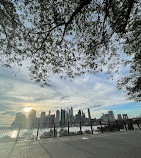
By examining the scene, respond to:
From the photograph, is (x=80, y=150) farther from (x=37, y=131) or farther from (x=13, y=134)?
(x=13, y=134)

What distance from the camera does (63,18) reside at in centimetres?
606

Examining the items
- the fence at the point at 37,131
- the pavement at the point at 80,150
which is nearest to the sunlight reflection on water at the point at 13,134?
the fence at the point at 37,131

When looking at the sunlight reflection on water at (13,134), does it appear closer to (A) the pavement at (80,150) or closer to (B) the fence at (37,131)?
(B) the fence at (37,131)

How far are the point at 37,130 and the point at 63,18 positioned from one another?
1117 centimetres

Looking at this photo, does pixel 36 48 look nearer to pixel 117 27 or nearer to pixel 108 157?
pixel 117 27

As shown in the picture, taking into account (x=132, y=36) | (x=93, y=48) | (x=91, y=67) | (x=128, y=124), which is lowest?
(x=128, y=124)

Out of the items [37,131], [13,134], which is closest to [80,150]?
[37,131]

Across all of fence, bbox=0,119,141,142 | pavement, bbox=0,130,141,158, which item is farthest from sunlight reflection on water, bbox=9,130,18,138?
pavement, bbox=0,130,141,158

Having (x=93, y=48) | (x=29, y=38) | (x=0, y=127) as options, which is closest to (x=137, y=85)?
(x=93, y=48)

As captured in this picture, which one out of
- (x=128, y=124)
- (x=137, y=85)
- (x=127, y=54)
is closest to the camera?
(x=127, y=54)

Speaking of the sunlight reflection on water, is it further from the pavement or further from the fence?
the pavement

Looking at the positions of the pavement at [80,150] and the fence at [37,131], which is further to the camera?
the fence at [37,131]

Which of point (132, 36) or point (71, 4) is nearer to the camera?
Result: point (71, 4)

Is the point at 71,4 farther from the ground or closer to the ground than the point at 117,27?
farther from the ground
